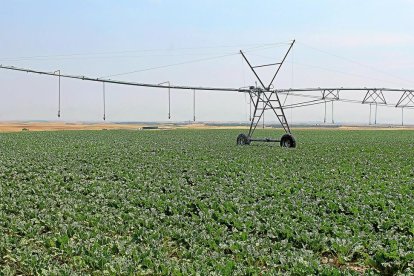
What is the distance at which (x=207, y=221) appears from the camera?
35.9ft

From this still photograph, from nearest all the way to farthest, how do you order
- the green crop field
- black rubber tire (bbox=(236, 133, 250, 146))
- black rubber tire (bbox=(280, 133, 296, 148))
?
the green crop field, black rubber tire (bbox=(280, 133, 296, 148)), black rubber tire (bbox=(236, 133, 250, 146))

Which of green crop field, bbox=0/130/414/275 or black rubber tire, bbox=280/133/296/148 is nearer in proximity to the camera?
green crop field, bbox=0/130/414/275

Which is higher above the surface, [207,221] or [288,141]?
[288,141]

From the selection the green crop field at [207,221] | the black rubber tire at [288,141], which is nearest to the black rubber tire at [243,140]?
the black rubber tire at [288,141]

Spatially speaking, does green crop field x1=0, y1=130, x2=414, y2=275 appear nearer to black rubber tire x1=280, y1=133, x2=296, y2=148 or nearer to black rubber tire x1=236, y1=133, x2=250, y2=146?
black rubber tire x1=280, y1=133, x2=296, y2=148

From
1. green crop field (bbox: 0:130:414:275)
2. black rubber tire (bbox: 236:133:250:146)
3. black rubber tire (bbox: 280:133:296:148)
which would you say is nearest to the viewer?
green crop field (bbox: 0:130:414:275)

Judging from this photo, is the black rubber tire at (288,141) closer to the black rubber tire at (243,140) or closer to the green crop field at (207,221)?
the black rubber tire at (243,140)

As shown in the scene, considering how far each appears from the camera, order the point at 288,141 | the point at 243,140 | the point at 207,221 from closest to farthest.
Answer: the point at 207,221 → the point at 288,141 → the point at 243,140

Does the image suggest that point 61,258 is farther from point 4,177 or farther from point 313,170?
point 313,170

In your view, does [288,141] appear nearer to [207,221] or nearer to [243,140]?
[243,140]

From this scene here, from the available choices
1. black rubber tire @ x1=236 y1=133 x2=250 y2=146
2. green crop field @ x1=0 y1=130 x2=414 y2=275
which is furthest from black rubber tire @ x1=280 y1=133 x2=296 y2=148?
green crop field @ x1=0 y1=130 x2=414 y2=275

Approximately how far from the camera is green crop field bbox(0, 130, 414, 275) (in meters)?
8.12

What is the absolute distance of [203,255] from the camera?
8469mm

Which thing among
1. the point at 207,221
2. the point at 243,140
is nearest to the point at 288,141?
the point at 243,140
